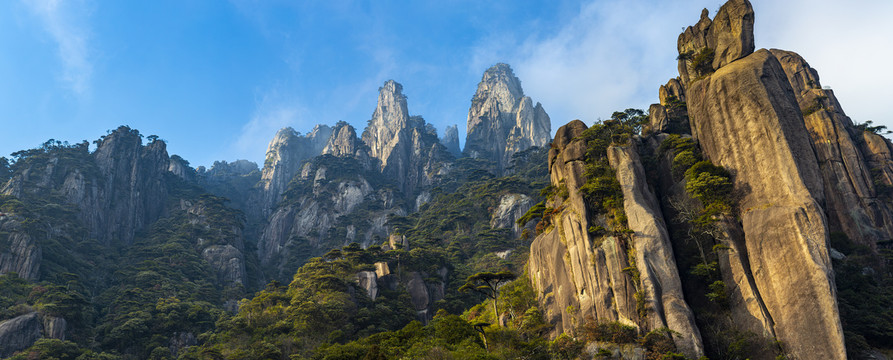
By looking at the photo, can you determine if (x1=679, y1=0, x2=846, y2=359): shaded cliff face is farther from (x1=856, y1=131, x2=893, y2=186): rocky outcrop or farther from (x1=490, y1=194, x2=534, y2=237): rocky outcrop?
(x1=490, y1=194, x2=534, y2=237): rocky outcrop

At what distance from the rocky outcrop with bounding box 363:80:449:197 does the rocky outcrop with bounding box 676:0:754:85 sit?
3587 inches

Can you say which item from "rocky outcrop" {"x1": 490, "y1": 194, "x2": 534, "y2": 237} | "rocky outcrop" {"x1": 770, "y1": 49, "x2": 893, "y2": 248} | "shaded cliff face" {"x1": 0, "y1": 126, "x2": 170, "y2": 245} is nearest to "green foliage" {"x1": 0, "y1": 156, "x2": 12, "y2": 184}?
"shaded cliff face" {"x1": 0, "y1": 126, "x2": 170, "y2": 245}

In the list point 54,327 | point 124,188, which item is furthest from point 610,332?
point 124,188

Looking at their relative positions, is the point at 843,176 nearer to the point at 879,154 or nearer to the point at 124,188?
the point at 879,154

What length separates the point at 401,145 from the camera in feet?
505

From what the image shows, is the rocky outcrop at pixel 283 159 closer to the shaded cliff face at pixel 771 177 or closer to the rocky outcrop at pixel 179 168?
the rocky outcrop at pixel 179 168

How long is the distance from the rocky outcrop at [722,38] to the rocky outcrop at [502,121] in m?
97.7

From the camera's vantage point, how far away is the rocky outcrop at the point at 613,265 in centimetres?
3019

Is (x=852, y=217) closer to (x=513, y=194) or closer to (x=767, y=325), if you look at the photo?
(x=767, y=325)

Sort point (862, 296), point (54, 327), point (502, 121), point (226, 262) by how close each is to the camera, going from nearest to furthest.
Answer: point (862, 296) → point (54, 327) → point (226, 262) → point (502, 121)

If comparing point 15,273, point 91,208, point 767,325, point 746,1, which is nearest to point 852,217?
point 746,1

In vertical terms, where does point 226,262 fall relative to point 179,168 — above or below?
below

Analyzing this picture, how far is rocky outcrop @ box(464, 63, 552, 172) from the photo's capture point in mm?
151550

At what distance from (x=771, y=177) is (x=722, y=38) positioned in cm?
1687
